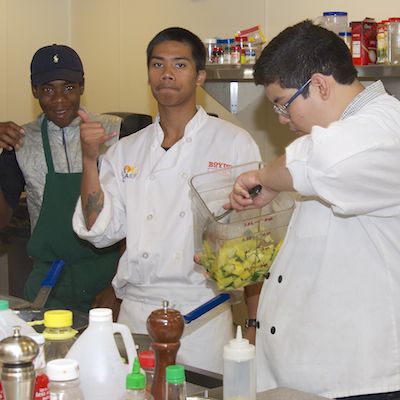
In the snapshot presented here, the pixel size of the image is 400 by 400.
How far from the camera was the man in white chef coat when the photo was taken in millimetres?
2637

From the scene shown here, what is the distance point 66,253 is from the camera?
123 inches

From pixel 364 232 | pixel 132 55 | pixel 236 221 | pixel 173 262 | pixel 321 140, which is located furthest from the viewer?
pixel 132 55

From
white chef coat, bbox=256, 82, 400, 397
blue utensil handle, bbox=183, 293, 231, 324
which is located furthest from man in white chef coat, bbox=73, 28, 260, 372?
white chef coat, bbox=256, 82, 400, 397

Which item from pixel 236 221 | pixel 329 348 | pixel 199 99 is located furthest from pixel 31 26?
pixel 329 348

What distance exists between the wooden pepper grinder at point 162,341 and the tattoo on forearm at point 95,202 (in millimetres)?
1116

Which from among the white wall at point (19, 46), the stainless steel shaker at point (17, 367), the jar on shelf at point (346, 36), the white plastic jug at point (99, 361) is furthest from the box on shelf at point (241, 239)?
the white wall at point (19, 46)

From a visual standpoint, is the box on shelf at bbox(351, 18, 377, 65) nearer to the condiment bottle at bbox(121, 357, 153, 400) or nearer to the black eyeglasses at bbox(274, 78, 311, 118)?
the black eyeglasses at bbox(274, 78, 311, 118)

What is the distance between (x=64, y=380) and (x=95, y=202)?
1.34 m

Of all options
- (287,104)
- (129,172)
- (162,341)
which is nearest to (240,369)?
(162,341)

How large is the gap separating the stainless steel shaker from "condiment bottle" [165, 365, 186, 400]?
254mm

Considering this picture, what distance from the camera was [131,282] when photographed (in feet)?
8.81

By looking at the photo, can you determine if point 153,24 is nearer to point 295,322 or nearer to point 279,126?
point 279,126

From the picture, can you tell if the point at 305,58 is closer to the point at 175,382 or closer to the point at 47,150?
the point at 175,382

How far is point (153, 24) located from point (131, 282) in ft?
A: 7.50
